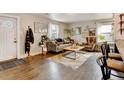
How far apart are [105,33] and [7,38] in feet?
9.64

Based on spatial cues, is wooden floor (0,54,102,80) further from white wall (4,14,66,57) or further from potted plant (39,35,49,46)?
potted plant (39,35,49,46)

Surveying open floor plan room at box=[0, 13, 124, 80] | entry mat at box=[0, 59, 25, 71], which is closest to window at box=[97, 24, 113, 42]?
open floor plan room at box=[0, 13, 124, 80]

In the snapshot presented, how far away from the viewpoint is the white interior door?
3.74 metres

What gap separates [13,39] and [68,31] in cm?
181

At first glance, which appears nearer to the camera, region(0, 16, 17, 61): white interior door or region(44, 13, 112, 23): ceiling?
region(44, 13, 112, 23): ceiling

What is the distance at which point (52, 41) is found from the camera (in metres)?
4.63

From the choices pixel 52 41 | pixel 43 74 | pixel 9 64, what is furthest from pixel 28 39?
pixel 43 74

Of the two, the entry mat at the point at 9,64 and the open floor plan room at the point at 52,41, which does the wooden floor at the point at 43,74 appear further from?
the entry mat at the point at 9,64

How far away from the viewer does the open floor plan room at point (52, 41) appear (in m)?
3.10

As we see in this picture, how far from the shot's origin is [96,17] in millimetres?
3619

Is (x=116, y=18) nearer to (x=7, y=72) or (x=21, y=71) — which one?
(x=21, y=71)

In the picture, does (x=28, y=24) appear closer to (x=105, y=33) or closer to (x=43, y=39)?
(x=43, y=39)

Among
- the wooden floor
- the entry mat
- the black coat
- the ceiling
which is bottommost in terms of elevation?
the wooden floor
